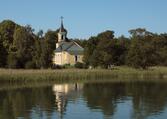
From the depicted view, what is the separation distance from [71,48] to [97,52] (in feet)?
84.1

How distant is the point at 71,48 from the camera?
4355 inches

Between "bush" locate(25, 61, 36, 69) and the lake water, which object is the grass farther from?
"bush" locate(25, 61, 36, 69)

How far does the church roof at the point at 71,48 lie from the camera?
4273 inches

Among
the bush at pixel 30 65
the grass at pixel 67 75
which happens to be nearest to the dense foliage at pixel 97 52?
the bush at pixel 30 65

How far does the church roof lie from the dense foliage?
38.7 ft

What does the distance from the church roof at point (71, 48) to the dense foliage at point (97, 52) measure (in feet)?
38.7

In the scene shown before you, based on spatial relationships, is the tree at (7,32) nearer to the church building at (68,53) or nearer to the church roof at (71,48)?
the church building at (68,53)

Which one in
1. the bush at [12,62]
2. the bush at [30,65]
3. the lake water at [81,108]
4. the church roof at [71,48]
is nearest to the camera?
the lake water at [81,108]

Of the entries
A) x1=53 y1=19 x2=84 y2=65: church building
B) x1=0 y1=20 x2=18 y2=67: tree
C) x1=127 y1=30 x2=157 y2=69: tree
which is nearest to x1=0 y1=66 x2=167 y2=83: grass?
x1=127 y1=30 x2=157 y2=69: tree

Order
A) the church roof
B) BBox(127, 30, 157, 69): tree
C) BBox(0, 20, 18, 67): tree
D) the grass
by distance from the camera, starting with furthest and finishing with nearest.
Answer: the church roof → BBox(0, 20, 18, 67): tree → BBox(127, 30, 157, 69): tree → the grass

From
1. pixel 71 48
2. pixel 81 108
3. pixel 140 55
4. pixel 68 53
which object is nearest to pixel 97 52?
pixel 140 55

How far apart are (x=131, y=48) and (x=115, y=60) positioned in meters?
6.75

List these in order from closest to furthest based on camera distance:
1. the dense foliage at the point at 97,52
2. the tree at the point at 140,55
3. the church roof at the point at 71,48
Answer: the dense foliage at the point at 97,52 → the tree at the point at 140,55 → the church roof at the point at 71,48

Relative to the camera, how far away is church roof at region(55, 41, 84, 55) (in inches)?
4273
